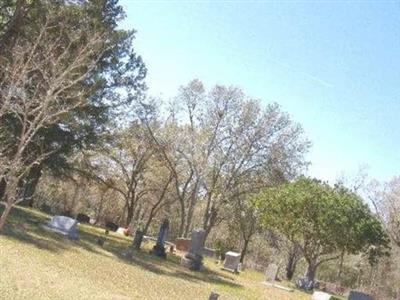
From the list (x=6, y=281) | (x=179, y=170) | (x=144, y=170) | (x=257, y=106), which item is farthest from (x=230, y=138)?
(x=6, y=281)

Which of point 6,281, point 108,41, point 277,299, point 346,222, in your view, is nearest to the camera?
point 6,281

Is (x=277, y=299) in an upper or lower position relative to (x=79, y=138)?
lower

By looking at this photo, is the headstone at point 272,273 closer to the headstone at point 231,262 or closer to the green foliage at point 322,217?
the headstone at point 231,262

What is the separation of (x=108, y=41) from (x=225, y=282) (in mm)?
13056

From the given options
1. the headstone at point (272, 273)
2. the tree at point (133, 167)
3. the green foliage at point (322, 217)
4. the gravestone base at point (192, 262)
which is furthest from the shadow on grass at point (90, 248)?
the tree at point (133, 167)

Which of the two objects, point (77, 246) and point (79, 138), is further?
point (79, 138)

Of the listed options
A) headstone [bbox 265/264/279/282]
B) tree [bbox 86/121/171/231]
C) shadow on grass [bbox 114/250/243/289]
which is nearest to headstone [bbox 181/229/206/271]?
shadow on grass [bbox 114/250/243/289]

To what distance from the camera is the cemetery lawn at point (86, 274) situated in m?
12.6

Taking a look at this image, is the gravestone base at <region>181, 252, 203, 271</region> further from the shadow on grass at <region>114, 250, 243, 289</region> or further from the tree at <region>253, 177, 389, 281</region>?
the tree at <region>253, 177, 389, 281</region>

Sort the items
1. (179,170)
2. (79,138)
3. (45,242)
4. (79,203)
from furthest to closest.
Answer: (79,203), (179,170), (79,138), (45,242)

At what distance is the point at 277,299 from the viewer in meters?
22.1

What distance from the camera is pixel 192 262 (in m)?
24.5

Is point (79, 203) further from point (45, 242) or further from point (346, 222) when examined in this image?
point (45, 242)

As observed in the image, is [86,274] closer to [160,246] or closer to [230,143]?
[160,246]
